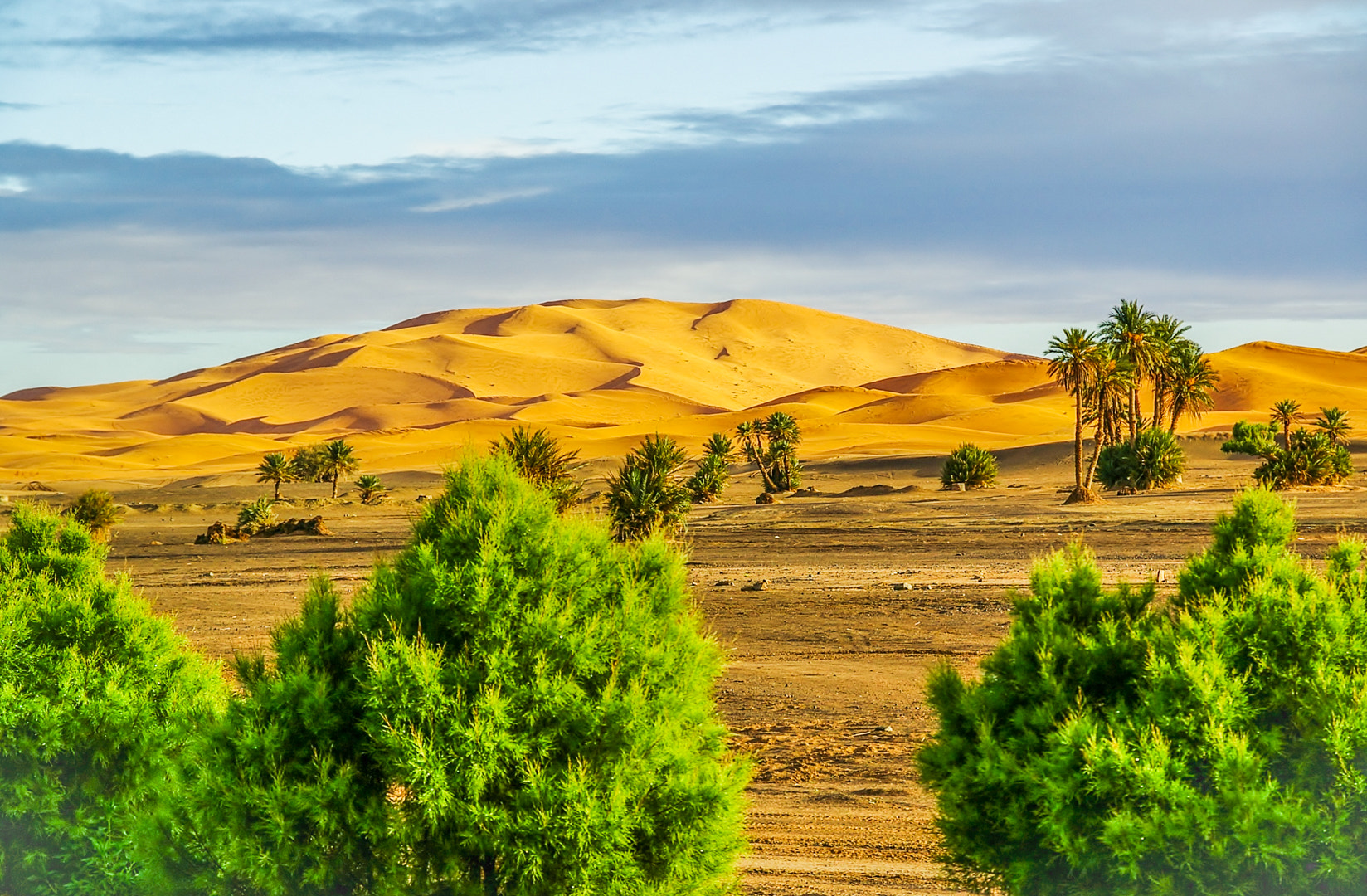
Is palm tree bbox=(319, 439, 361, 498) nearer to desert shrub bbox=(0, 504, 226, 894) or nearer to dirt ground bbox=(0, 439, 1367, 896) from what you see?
dirt ground bbox=(0, 439, 1367, 896)

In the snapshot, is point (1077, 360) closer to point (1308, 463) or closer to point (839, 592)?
point (1308, 463)

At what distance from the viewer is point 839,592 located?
77.5 feet

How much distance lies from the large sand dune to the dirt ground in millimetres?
35886

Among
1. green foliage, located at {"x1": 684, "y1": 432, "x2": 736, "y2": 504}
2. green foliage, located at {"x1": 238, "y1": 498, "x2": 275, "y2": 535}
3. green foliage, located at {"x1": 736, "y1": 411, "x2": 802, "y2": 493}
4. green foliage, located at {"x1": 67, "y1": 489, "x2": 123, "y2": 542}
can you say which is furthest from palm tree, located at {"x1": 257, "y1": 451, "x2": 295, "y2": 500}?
green foliage, located at {"x1": 736, "y1": 411, "x2": 802, "y2": 493}

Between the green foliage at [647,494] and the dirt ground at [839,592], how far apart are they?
5.08 ft

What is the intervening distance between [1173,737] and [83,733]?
637 centimetres

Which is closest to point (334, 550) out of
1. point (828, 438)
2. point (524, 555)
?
point (524, 555)

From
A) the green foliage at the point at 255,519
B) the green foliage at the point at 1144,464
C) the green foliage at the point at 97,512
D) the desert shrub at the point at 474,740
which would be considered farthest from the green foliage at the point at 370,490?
the desert shrub at the point at 474,740

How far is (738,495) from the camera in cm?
5453

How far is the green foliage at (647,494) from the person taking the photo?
99.5ft

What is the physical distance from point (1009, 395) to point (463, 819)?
422ft

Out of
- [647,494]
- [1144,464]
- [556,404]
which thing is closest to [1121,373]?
[1144,464]

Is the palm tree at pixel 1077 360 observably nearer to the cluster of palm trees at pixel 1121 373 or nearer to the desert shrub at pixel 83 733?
the cluster of palm trees at pixel 1121 373

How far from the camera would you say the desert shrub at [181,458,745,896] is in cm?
601
